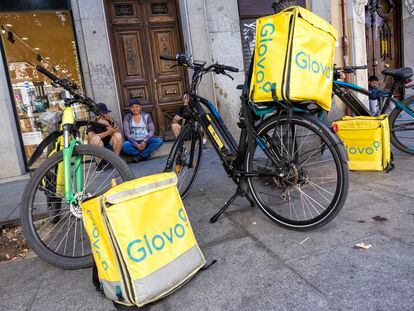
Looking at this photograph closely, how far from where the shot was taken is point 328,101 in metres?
2.43

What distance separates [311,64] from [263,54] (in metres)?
0.34

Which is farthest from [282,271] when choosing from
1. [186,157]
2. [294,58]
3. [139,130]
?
[139,130]

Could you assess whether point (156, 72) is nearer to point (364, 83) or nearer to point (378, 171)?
point (378, 171)

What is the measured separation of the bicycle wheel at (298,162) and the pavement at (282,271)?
0.65 ft

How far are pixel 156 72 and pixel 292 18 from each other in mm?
4898

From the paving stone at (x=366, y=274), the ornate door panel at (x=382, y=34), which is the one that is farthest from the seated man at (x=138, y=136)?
the ornate door panel at (x=382, y=34)

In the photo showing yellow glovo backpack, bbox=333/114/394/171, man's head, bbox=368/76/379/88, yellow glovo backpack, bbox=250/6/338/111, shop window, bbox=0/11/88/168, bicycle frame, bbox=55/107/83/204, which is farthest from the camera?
man's head, bbox=368/76/379/88

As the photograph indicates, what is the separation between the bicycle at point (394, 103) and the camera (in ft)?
12.7

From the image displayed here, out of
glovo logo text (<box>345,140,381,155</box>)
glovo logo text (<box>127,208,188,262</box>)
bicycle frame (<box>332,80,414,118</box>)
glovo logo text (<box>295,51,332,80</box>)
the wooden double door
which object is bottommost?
glovo logo text (<box>345,140,381,155</box>)

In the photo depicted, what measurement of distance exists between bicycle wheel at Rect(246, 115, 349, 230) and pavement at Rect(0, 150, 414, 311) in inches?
7.7

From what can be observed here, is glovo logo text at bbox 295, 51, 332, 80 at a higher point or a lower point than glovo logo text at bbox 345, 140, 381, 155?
higher

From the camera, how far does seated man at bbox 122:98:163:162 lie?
233 inches

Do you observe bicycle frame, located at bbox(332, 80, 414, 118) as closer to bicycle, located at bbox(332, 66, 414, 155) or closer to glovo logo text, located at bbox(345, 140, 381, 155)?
bicycle, located at bbox(332, 66, 414, 155)

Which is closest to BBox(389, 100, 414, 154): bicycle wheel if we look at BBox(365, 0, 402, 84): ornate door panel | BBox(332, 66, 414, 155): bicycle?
BBox(332, 66, 414, 155): bicycle
